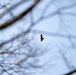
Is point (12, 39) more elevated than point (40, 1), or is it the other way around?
point (40, 1)

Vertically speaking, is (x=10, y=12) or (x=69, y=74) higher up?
(x=10, y=12)

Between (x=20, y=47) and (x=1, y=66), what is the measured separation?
38 cm

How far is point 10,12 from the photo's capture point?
306cm

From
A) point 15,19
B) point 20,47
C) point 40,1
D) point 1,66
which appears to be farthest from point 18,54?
point 40,1

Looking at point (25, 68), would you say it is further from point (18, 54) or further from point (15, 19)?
point (15, 19)

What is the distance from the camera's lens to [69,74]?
10.7 ft

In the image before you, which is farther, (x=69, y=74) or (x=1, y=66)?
(x=69, y=74)

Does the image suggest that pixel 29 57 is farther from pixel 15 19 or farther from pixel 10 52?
pixel 15 19

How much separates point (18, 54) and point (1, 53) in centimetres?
25

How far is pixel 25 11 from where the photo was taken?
2.99 meters

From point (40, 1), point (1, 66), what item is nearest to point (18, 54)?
point (1, 66)

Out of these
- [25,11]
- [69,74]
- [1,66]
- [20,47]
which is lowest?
[69,74]

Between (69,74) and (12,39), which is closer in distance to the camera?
(12,39)

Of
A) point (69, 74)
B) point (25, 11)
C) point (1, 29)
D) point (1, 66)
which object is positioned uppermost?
point (25, 11)
